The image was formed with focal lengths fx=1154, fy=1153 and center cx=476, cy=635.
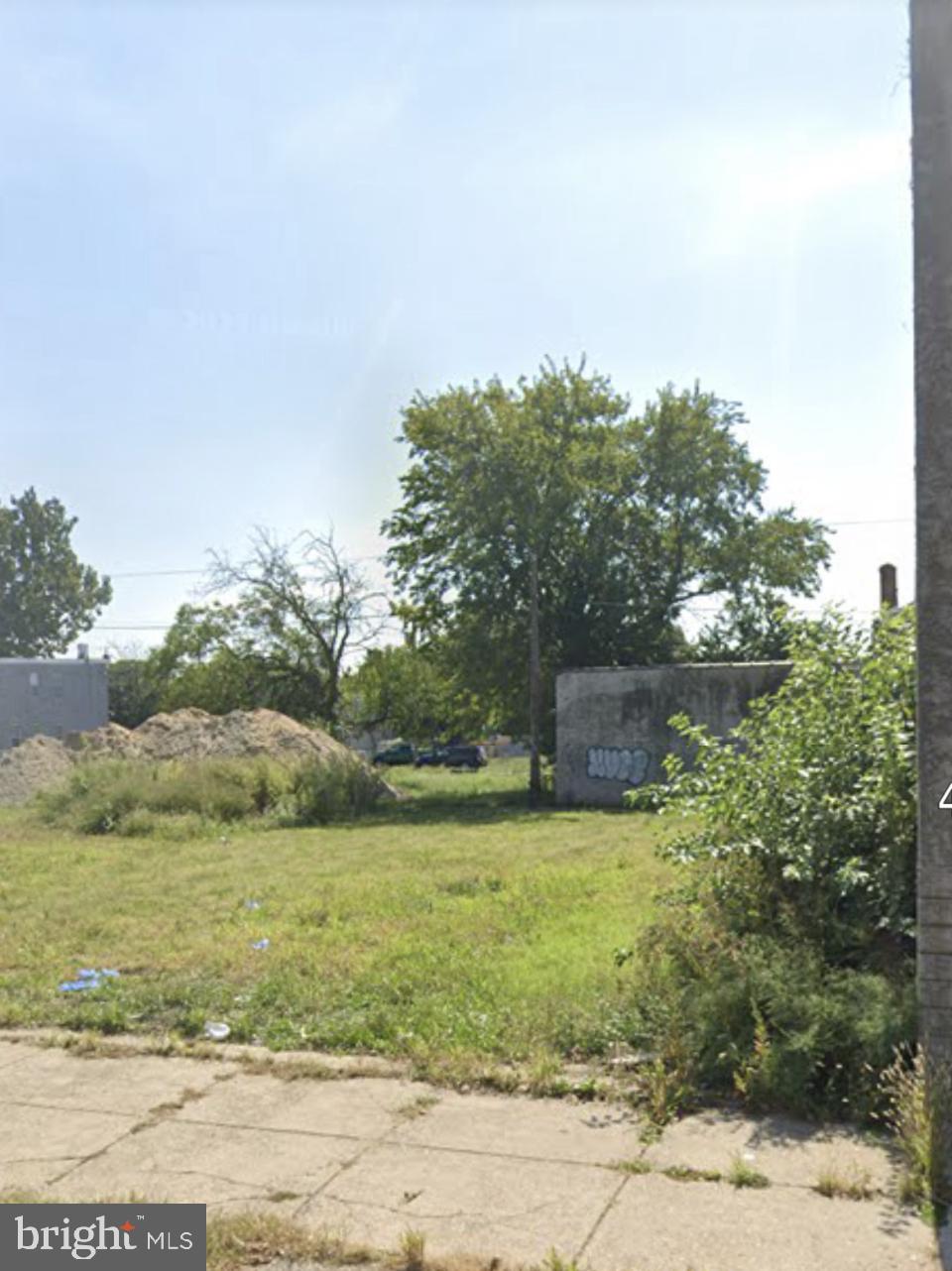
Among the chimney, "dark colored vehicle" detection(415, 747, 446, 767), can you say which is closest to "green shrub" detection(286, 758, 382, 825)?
the chimney

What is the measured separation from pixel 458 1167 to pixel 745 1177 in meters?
1.13

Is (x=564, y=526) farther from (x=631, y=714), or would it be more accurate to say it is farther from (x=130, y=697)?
(x=130, y=697)

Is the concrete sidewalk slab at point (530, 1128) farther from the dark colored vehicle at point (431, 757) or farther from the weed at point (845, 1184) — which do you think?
the dark colored vehicle at point (431, 757)

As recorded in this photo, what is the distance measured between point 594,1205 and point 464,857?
1170 cm

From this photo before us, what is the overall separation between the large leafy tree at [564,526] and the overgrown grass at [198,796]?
7449 millimetres

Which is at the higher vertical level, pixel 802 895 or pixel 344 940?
pixel 802 895

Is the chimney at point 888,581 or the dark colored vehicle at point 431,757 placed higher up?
the chimney at point 888,581

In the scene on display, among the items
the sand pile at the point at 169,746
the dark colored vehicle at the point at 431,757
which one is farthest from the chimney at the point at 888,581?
the dark colored vehicle at the point at 431,757

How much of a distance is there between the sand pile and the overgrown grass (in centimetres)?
214

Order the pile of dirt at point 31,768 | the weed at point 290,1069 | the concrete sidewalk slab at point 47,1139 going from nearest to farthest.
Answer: the concrete sidewalk slab at point 47,1139
the weed at point 290,1069
the pile of dirt at point 31,768

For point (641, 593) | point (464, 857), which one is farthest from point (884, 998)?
point (641, 593)

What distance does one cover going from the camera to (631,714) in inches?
1095

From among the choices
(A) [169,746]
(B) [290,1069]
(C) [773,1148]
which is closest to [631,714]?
(A) [169,746]

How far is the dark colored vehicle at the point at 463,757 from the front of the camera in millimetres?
57562
